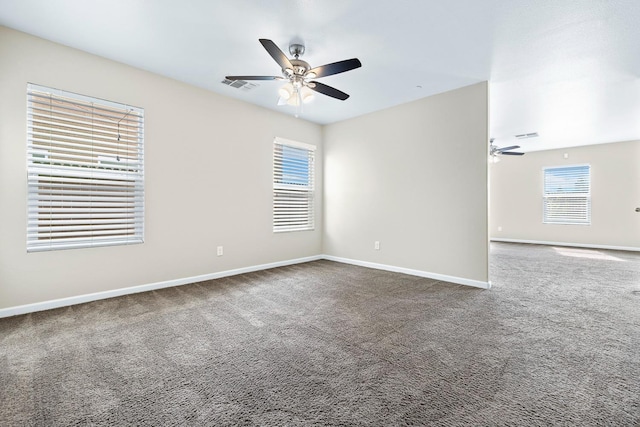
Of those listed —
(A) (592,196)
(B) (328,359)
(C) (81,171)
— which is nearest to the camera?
(B) (328,359)

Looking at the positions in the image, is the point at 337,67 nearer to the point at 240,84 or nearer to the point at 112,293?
the point at 240,84

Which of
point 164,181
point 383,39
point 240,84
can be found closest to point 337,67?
point 383,39

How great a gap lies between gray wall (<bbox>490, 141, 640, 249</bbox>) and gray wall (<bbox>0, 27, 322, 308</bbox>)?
22.1 ft

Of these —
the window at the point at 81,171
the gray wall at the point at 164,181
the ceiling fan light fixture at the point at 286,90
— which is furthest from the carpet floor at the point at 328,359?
the ceiling fan light fixture at the point at 286,90

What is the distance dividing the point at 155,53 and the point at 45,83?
3.59ft

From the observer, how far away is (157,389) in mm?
1665

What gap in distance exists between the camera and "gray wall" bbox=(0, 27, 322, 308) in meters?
2.76

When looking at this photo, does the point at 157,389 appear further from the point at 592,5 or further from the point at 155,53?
the point at 592,5

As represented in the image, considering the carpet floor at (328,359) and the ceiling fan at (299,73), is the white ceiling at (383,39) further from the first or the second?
the carpet floor at (328,359)

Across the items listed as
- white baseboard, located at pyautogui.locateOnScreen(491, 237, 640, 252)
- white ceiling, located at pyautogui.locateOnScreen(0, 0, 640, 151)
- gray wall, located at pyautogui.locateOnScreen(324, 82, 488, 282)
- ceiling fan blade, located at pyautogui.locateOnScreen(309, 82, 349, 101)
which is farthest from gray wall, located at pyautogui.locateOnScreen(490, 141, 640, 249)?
ceiling fan blade, located at pyautogui.locateOnScreen(309, 82, 349, 101)

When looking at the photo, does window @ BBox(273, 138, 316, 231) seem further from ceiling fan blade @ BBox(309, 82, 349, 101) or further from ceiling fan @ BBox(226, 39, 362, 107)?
ceiling fan blade @ BBox(309, 82, 349, 101)

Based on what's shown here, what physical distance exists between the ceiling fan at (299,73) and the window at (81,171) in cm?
160

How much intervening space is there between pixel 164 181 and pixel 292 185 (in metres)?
2.19

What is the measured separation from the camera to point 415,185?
4.52 m
